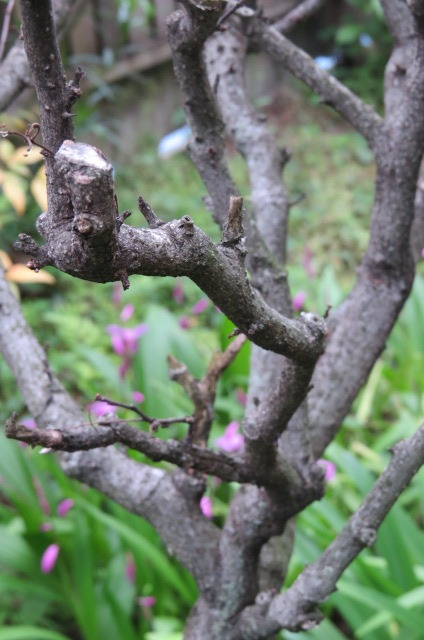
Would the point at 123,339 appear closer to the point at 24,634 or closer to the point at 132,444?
the point at 24,634

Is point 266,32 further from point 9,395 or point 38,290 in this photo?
point 38,290

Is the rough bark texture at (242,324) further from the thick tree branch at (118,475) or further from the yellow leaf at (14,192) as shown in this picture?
the yellow leaf at (14,192)

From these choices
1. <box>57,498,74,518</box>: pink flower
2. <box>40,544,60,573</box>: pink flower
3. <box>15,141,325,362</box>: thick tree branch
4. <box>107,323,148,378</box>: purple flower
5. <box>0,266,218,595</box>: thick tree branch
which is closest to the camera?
<box>15,141,325,362</box>: thick tree branch

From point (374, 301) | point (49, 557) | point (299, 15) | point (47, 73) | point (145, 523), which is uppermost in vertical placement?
point (299, 15)

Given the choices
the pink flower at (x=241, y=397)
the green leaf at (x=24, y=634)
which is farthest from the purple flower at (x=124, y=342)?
the green leaf at (x=24, y=634)

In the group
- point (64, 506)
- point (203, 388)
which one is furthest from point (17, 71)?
point (64, 506)

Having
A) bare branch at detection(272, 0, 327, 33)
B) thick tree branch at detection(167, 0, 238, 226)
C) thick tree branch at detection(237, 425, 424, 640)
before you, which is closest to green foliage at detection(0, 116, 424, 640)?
thick tree branch at detection(167, 0, 238, 226)

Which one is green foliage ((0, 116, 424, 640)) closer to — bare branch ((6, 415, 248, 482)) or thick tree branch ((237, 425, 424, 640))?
bare branch ((6, 415, 248, 482))
